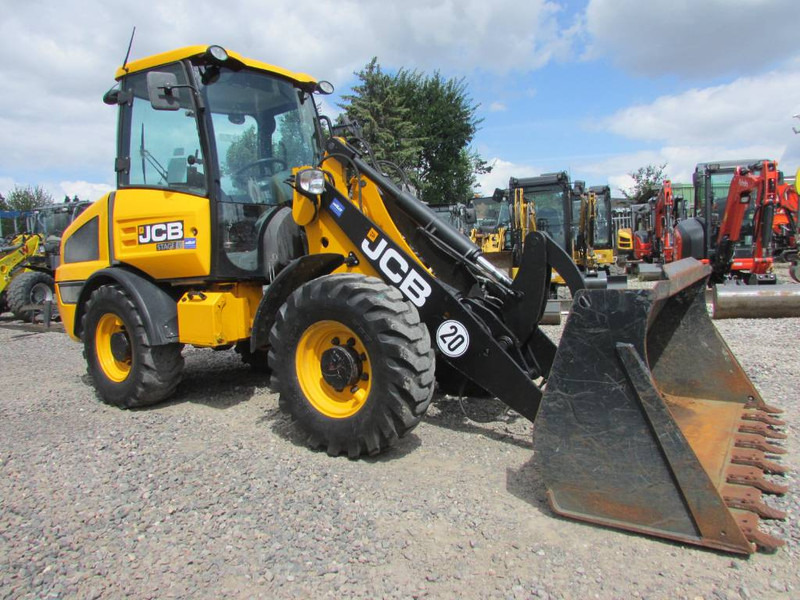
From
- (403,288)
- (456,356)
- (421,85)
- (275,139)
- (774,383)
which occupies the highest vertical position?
(421,85)

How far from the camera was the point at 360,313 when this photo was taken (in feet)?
11.7

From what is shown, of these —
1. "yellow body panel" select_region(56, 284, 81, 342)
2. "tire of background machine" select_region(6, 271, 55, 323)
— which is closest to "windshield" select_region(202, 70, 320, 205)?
"yellow body panel" select_region(56, 284, 81, 342)

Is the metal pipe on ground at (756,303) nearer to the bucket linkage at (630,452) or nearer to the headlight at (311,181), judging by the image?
the bucket linkage at (630,452)

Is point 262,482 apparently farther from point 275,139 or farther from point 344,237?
point 275,139

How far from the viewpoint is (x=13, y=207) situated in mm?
42062

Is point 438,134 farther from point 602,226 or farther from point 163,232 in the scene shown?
point 163,232

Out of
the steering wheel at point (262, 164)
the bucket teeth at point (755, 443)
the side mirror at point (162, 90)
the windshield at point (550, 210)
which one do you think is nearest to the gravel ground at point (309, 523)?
the bucket teeth at point (755, 443)

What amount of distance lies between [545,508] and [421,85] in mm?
34833

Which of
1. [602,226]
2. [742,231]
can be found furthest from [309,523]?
[602,226]

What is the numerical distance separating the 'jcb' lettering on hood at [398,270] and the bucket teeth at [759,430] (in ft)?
6.78

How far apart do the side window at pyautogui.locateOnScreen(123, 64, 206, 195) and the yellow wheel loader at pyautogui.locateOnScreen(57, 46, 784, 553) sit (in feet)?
0.06

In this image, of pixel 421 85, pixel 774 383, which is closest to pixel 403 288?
pixel 774 383

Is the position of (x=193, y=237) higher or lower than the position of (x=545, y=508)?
higher

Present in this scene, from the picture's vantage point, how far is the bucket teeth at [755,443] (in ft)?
10.7
